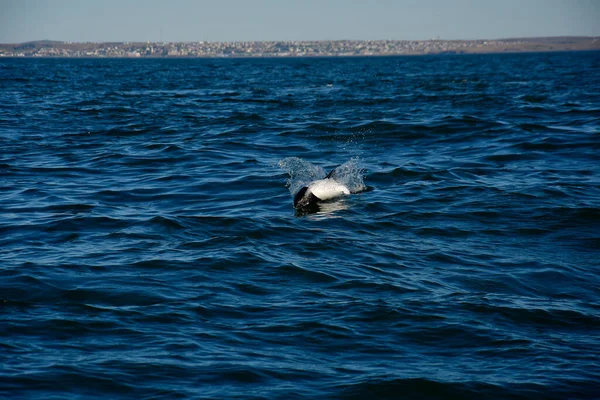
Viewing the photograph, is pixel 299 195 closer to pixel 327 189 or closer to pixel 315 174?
pixel 327 189

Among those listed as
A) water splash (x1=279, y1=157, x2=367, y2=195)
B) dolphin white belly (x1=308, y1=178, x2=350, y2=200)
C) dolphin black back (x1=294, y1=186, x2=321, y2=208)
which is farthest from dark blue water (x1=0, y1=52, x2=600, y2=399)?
dolphin black back (x1=294, y1=186, x2=321, y2=208)

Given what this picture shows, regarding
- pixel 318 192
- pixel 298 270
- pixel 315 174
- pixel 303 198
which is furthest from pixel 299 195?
pixel 298 270

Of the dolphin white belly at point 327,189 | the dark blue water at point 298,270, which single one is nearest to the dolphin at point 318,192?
the dolphin white belly at point 327,189

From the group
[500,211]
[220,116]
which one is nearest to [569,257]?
[500,211]

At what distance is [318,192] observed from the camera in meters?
13.0

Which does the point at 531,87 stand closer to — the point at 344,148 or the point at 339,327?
the point at 344,148

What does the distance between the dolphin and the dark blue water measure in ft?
0.87

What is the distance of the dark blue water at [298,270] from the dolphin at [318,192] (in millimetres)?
266

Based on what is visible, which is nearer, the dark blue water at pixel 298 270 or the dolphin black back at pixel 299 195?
the dark blue water at pixel 298 270

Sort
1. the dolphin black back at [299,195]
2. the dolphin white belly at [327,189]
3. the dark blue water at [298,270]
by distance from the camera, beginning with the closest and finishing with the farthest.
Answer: the dark blue water at [298,270] → the dolphin black back at [299,195] → the dolphin white belly at [327,189]

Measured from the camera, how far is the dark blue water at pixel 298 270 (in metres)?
6.33

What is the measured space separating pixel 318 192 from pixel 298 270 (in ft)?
12.9

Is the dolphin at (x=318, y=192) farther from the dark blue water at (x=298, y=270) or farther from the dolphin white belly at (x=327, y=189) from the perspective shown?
the dark blue water at (x=298, y=270)

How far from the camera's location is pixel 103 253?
990 cm
